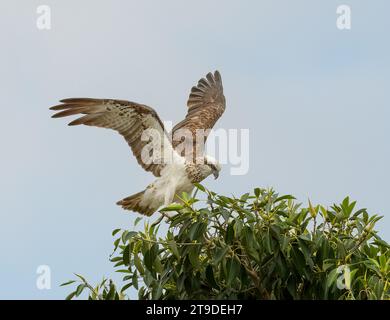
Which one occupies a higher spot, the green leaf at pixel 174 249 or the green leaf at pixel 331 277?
the green leaf at pixel 174 249

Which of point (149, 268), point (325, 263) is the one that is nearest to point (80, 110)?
point (149, 268)

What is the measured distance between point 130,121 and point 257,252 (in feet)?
11.4

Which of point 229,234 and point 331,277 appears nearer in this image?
point 331,277

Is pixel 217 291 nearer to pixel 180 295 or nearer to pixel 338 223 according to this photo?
pixel 180 295

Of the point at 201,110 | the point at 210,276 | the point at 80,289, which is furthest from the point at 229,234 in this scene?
the point at 201,110

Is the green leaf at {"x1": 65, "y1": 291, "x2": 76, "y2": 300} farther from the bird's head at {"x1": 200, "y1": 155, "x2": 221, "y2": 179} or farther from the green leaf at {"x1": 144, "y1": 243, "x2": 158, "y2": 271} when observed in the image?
the bird's head at {"x1": 200, "y1": 155, "x2": 221, "y2": 179}

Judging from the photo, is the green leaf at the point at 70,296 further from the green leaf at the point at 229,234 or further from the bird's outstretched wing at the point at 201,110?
the bird's outstretched wing at the point at 201,110

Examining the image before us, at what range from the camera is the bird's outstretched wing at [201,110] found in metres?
11.4

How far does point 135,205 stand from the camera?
35.9ft

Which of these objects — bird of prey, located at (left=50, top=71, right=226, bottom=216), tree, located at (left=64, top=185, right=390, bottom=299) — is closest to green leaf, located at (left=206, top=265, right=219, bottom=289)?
tree, located at (left=64, top=185, right=390, bottom=299)

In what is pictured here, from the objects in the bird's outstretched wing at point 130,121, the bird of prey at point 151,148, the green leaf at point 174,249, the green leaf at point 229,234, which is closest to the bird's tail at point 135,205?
the bird of prey at point 151,148


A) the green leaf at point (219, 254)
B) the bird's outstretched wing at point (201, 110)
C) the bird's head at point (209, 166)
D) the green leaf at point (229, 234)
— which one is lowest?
the green leaf at point (219, 254)

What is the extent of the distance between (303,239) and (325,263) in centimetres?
26

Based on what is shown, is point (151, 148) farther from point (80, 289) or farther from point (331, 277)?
point (331, 277)
